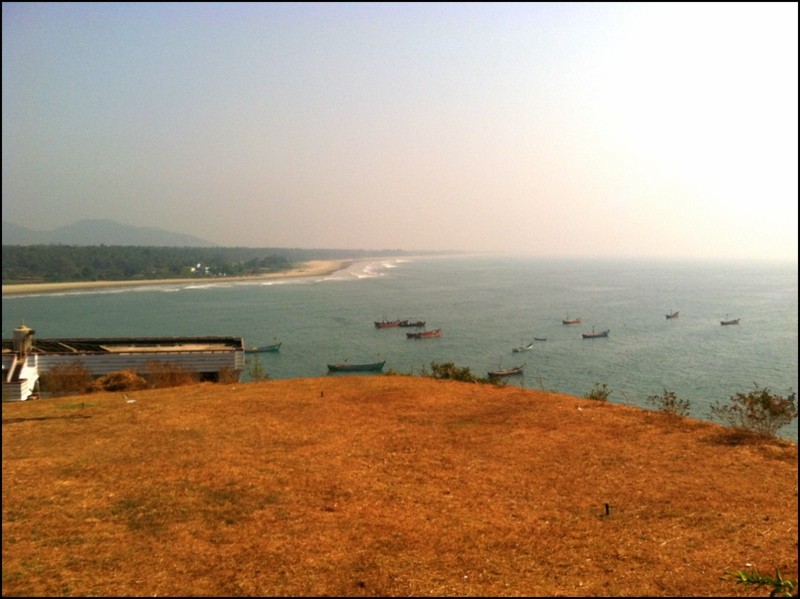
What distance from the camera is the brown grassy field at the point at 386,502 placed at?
813cm

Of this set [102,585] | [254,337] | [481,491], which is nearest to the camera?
[102,585]

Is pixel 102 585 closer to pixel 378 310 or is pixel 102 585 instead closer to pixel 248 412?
pixel 248 412

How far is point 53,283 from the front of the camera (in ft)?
429

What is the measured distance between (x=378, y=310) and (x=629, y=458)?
247ft

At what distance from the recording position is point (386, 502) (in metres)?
10.9

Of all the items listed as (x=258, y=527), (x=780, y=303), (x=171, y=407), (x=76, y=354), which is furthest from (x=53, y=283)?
(x=780, y=303)

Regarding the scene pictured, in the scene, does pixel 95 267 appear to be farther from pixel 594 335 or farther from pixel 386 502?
pixel 386 502

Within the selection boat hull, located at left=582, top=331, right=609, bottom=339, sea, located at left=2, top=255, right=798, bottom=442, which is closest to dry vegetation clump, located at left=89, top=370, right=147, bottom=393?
sea, located at left=2, top=255, right=798, bottom=442

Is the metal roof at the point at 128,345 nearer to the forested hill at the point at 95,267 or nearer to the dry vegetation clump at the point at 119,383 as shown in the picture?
the dry vegetation clump at the point at 119,383

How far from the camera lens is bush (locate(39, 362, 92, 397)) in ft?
85.0

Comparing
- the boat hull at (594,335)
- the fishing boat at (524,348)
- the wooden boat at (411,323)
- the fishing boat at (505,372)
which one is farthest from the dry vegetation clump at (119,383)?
the boat hull at (594,335)

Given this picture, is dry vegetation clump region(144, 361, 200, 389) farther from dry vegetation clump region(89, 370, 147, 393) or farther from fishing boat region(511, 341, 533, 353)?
fishing boat region(511, 341, 533, 353)

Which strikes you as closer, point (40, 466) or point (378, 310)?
point (40, 466)

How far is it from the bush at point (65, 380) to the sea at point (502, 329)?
13151 millimetres
